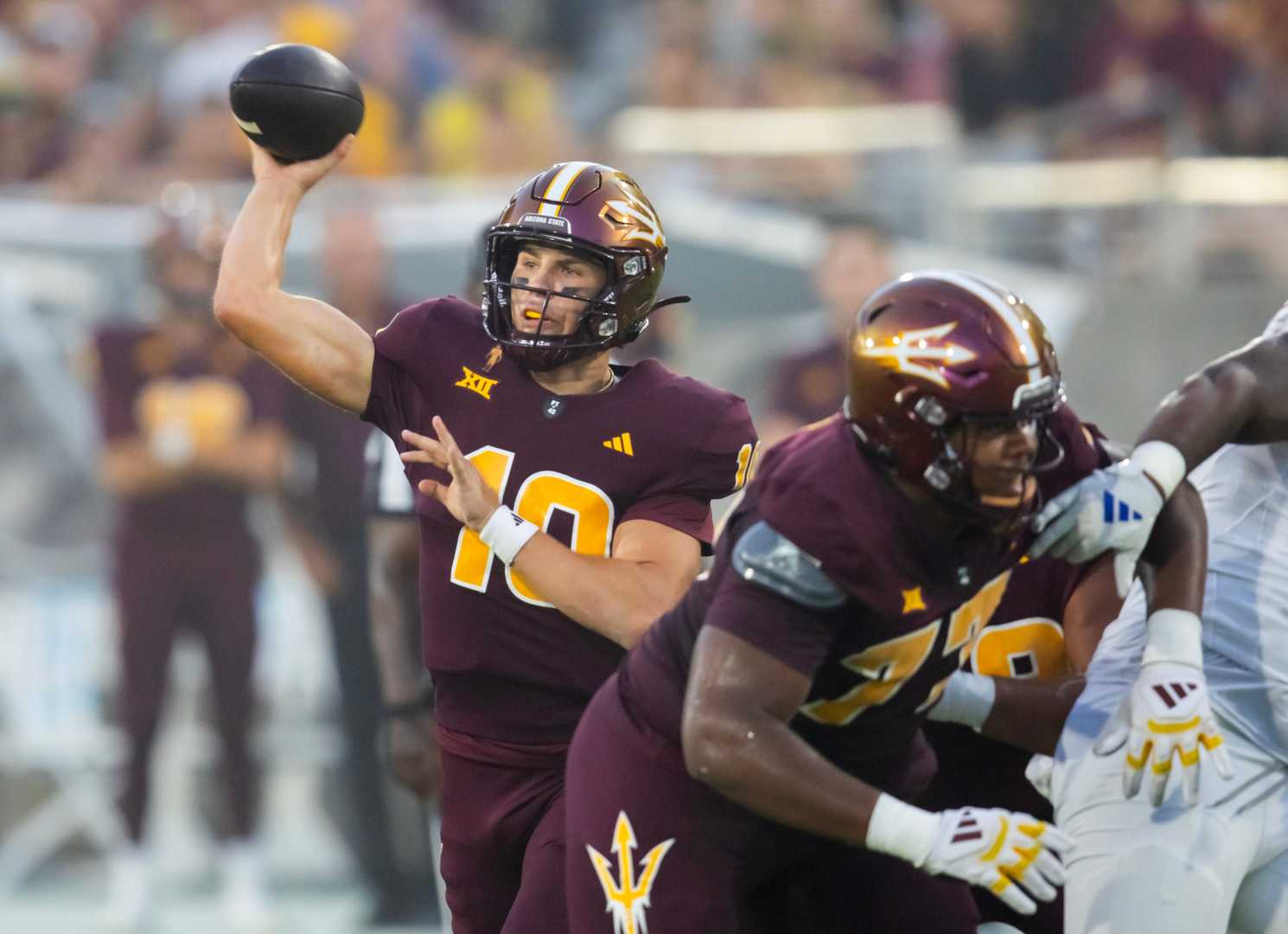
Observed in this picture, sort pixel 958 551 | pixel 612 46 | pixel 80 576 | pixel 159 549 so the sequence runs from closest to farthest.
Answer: pixel 958 551, pixel 159 549, pixel 80 576, pixel 612 46

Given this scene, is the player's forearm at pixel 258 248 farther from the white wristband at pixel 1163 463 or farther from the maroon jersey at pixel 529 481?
the white wristband at pixel 1163 463

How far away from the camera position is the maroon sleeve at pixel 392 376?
3482 mm

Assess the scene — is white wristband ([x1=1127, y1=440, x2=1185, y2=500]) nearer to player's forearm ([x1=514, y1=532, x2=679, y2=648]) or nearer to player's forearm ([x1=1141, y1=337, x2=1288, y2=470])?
player's forearm ([x1=1141, y1=337, x2=1288, y2=470])

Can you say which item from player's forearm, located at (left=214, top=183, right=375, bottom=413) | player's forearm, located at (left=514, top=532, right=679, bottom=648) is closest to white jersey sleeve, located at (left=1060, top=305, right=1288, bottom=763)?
player's forearm, located at (left=514, top=532, right=679, bottom=648)

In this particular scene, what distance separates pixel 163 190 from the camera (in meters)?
7.46

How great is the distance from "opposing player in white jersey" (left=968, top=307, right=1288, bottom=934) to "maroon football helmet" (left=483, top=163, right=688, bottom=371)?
941 millimetres

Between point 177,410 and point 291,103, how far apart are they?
3.60 m

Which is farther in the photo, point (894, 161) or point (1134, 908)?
point (894, 161)

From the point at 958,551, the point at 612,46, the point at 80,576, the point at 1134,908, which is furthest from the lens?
the point at 612,46

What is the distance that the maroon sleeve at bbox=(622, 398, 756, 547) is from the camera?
3.43 m

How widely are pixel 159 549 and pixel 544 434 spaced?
12.3 ft

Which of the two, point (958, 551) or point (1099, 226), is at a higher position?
point (958, 551)

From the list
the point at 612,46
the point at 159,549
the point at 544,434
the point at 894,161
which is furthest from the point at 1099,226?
the point at 544,434

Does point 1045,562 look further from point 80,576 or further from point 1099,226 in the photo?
point 80,576
